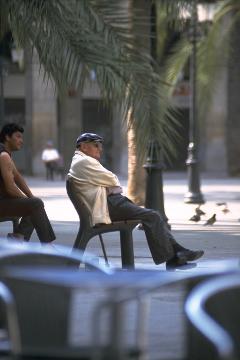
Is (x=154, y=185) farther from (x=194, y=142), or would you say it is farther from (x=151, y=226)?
(x=194, y=142)

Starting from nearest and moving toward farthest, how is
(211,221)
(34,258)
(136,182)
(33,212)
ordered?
(34,258)
(33,212)
(211,221)
(136,182)

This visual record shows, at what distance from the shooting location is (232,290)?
3.94 metres

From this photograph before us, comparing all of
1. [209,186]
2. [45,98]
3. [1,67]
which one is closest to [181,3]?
[1,67]

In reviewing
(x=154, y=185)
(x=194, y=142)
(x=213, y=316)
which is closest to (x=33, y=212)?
(x=154, y=185)

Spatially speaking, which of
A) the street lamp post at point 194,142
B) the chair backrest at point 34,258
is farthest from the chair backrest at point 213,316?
the street lamp post at point 194,142

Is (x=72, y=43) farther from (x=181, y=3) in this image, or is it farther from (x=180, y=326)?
(x=180, y=326)

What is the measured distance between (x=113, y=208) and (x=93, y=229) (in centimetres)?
29

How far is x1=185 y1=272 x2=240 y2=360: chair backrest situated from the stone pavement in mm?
156

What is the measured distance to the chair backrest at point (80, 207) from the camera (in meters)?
9.37

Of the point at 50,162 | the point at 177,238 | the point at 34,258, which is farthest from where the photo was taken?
the point at 50,162

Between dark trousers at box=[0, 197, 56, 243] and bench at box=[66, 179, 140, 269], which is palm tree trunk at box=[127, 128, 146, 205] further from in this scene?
bench at box=[66, 179, 140, 269]

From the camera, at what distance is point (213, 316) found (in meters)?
3.96

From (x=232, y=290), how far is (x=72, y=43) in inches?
234

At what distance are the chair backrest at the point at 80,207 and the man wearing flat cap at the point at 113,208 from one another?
3 cm
